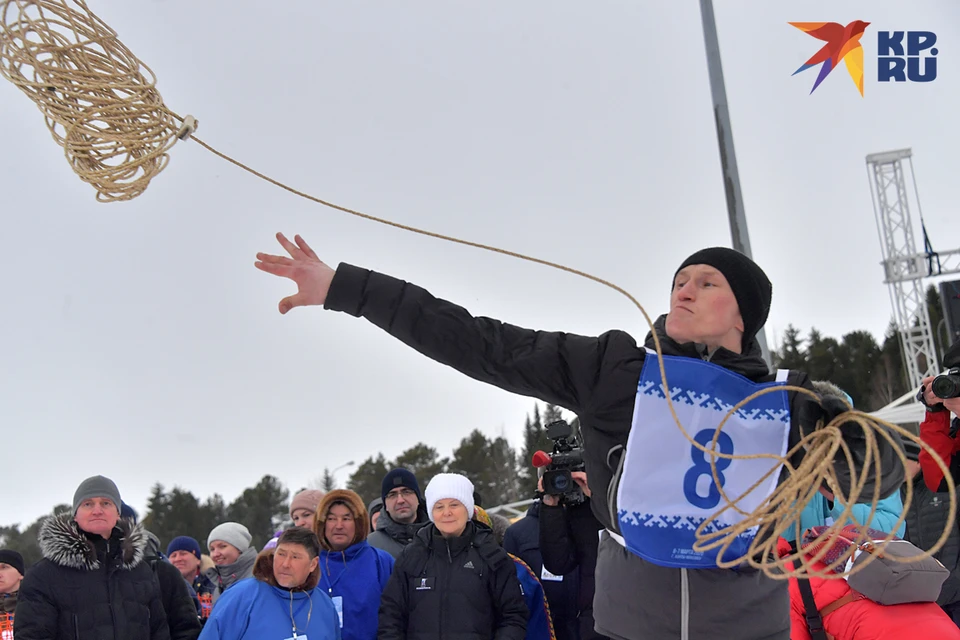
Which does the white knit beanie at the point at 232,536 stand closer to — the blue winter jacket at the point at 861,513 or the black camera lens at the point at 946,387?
the blue winter jacket at the point at 861,513

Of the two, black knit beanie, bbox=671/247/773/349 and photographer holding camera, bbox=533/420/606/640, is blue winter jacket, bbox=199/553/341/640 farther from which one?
black knit beanie, bbox=671/247/773/349

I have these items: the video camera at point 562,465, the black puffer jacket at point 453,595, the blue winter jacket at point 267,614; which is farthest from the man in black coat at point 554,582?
the blue winter jacket at point 267,614

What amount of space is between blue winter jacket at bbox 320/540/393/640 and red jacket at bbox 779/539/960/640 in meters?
2.48

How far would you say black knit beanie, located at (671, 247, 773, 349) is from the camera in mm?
2613

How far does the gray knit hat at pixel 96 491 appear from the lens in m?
4.75

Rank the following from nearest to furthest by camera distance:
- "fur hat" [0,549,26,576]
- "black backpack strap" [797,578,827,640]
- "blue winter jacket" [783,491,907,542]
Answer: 1. "black backpack strap" [797,578,827,640]
2. "blue winter jacket" [783,491,907,542]
3. "fur hat" [0,549,26,576]

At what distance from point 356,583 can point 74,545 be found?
163 cm

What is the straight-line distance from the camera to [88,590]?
14.6 ft

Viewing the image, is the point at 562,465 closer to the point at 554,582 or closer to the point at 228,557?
the point at 554,582

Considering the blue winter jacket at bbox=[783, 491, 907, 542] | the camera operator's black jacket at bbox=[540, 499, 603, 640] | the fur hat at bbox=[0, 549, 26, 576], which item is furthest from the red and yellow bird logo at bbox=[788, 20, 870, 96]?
the fur hat at bbox=[0, 549, 26, 576]

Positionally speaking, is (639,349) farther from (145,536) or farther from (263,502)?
(263,502)

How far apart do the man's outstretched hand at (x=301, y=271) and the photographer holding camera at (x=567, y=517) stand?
2.30 metres

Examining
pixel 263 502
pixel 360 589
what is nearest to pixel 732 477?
pixel 360 589

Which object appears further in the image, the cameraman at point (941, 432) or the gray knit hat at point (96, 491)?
the gray knit hat at point (96, 491)
